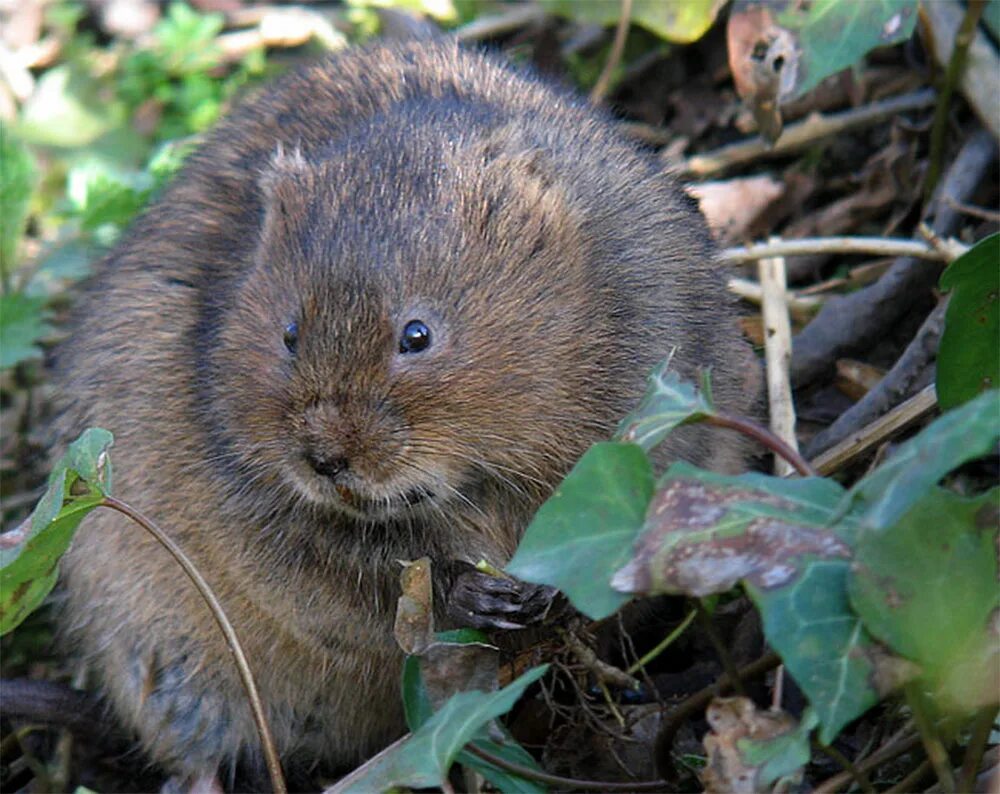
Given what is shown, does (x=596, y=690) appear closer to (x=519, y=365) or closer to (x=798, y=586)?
(x=519, y=365)

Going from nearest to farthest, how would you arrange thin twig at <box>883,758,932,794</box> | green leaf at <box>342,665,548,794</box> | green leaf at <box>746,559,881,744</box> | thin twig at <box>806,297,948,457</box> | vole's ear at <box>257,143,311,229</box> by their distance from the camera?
1. green leaf at <box>746,559,881,744</box>
2. green leaf at <box>342,665,548,794</box>
3. thin twig at <box>883,758,932,794</box>
4. vole's ear at <box>257,143,311,229</box>
5. thin twig at <box>806,297,948,457</box>

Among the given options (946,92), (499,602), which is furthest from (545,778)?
(946,92)

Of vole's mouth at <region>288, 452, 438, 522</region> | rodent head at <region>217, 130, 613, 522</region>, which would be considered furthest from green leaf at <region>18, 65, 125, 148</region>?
vole's mouth at <region>288, 452, 438, 522</region>

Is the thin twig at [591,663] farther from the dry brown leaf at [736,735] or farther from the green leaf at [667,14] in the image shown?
the green leaf at [667,14]

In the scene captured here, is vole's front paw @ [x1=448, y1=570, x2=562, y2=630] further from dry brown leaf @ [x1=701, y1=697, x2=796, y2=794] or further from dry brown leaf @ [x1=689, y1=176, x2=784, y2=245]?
dry brown leaf @ [x1=689, y1=176, x2=784, y2=245]

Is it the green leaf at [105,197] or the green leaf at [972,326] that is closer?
the green leaf at [972,326]

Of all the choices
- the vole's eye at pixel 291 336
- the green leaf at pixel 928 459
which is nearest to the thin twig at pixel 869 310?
the vole's eye at pixel 291 336
